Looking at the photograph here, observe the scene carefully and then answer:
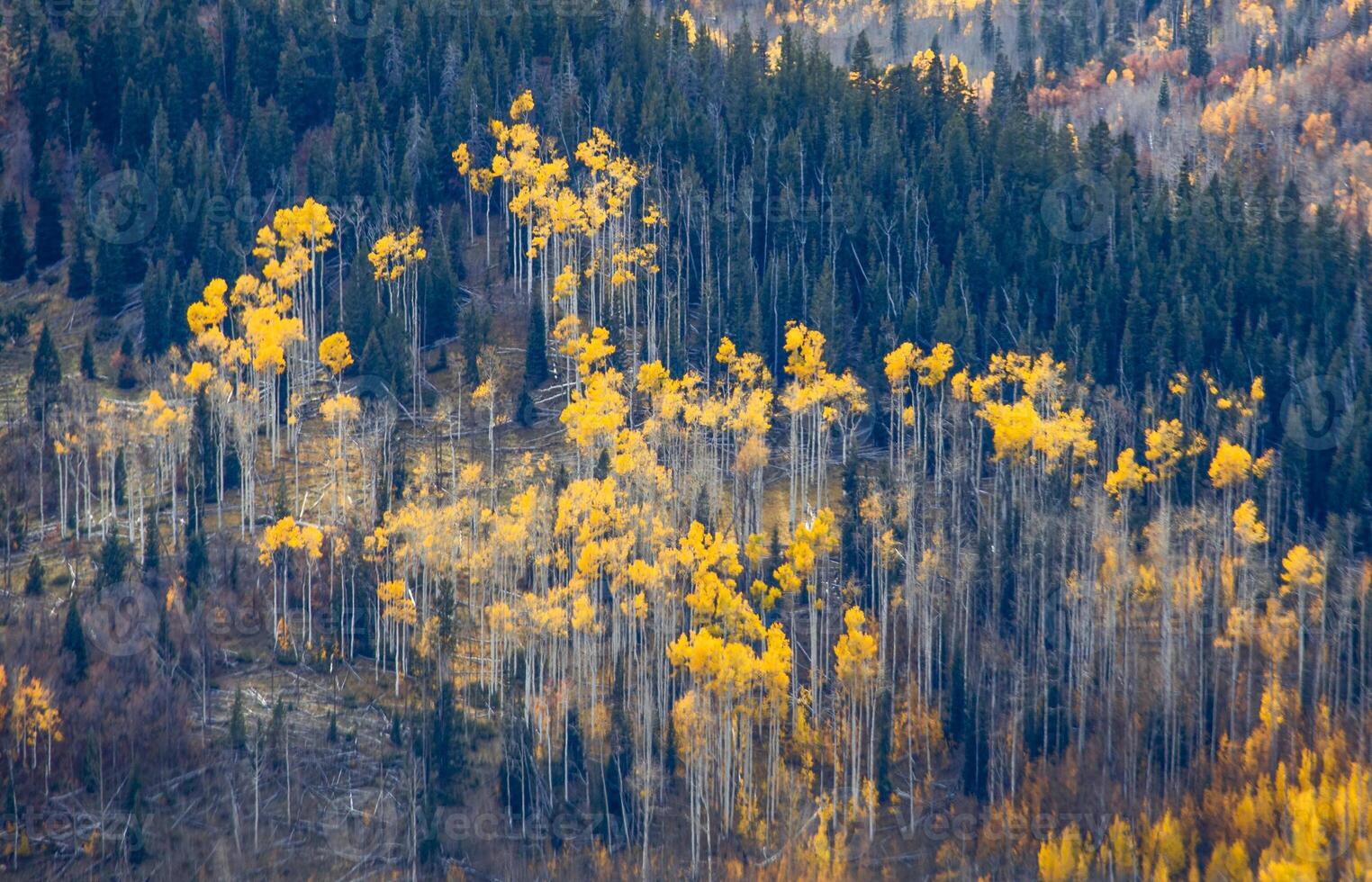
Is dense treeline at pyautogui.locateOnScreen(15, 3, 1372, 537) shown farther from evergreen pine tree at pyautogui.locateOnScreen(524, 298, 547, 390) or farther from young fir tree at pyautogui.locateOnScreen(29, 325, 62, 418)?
young fir tree at pyautogui.locateOnScreen(29, 325, 62, 418)

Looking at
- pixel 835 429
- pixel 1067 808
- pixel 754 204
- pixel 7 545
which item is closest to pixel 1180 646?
pixel 1067 808

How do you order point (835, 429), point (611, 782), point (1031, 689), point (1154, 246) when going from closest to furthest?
point (611, 782)
point (1031, 689)
point (835, 429)
point (1154, 246)

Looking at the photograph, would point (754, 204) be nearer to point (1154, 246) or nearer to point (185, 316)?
point (1154, 246)

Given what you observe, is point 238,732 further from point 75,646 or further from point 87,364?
point 87,364

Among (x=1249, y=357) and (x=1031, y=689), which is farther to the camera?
(x=1249, y=357)
